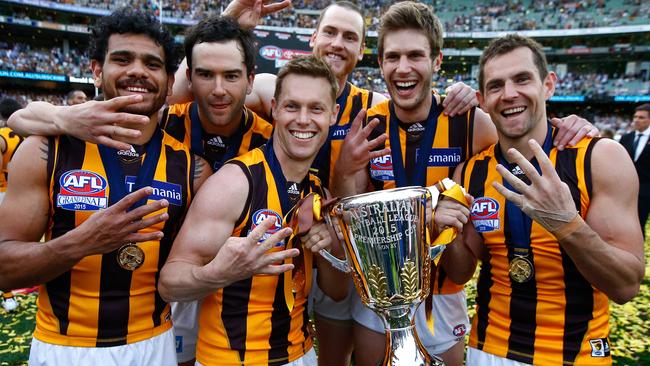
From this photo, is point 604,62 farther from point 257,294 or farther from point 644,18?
point 257,294

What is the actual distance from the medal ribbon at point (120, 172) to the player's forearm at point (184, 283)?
391 mm

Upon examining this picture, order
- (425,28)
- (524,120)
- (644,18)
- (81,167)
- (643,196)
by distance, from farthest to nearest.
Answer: (644,18) < (643,196) < (425,28) < (524,120) < (81,167)

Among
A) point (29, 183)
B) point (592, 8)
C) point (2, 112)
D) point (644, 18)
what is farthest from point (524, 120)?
point (592, 8)

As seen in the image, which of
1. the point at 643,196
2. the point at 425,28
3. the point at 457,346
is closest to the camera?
the point at 425,28

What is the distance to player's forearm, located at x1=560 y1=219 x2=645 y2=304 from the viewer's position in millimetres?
1851

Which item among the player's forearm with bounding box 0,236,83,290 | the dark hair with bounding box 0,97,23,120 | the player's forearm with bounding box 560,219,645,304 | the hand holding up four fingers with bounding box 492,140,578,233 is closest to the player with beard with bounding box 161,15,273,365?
the player's forearm with bounding box 0,236,83,290

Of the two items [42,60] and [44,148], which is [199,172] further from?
[42,60]

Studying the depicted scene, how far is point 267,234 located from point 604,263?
147 centimetres

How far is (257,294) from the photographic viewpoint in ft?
7.04

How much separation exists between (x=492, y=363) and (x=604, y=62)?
41601mm

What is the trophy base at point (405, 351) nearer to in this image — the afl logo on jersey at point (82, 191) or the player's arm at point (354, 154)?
the player's arm at point (354, 154)

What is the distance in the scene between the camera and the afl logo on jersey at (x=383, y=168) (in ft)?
9.15

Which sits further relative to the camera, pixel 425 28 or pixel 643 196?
pixel 643 196

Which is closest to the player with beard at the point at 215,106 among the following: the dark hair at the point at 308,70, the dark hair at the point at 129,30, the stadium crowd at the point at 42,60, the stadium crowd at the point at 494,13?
the dark hair at the point at 129,30
